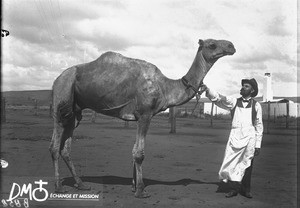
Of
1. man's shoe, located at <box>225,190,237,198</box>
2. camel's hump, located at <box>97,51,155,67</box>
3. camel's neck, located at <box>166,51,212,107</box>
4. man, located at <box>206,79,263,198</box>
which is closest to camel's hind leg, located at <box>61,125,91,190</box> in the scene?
camel's hump, located at <box>97,51,155,67</box>

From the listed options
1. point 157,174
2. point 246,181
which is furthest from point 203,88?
point 157,174

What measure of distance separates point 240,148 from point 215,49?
1992mm

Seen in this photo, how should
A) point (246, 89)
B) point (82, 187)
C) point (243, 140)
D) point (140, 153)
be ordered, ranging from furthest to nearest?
1. point (246, 89)
2. point (243, 140)
3. point (82, 187)
4. point (140, 153)

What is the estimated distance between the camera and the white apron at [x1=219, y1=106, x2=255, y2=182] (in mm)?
6883

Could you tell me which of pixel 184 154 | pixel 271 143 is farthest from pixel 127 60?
pixel 271 143

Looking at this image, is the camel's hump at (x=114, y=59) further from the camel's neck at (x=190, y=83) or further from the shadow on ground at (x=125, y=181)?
the shadow on ground at (x=125, y=181)

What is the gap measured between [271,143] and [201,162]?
7.13 m

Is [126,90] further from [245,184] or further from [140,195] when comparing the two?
[245,184]

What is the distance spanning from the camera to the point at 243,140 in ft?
22.6

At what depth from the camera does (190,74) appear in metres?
6.76

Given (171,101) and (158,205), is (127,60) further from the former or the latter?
(158,205)

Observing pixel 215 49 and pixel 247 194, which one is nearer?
pixel 215 49

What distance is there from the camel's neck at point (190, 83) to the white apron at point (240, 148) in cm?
113

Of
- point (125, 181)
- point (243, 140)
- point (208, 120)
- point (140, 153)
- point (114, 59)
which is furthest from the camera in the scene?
point (208, 120)
